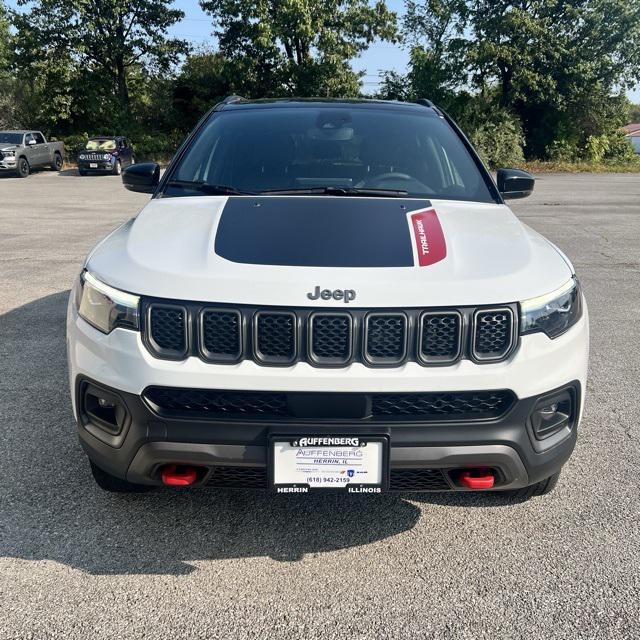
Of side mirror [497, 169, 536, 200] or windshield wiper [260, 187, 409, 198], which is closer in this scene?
windshield wiper [260, 187, 409, 198]

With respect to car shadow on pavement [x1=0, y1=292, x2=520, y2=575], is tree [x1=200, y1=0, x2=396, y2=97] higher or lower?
A: higher

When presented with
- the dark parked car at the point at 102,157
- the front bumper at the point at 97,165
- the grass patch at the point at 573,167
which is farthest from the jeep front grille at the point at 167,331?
the grass patch at the point at 573,167

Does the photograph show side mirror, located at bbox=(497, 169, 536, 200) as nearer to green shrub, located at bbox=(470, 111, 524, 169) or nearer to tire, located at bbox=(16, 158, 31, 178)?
tire, located at bbox=(16, 158, 31, 178)

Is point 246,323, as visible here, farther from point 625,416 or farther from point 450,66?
point 450,66

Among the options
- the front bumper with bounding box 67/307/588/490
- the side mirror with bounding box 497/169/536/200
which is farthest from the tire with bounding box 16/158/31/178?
the front bumper with bounding box 67/307/588/490

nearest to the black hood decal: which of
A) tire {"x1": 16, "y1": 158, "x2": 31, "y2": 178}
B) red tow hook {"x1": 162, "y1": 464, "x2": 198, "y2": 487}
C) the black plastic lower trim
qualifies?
the black plastic lower trim

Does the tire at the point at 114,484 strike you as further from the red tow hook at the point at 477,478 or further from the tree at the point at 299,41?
the tree at the point at 299,41

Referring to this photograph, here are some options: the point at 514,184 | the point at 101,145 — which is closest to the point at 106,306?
the point at 514,184

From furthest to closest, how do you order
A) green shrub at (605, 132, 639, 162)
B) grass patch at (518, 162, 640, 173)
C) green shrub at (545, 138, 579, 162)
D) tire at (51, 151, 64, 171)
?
green shrub at (605, 132, 639, 162), green shrub at (545, 138, 579, 162), grass patch at (518, 162, 640, 173), tire at (51, 151, 64, 171)

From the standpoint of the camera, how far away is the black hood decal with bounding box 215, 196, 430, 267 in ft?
7.60

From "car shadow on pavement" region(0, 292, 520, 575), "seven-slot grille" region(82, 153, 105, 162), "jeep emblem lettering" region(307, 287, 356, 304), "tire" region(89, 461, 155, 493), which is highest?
"jeep emblem lettering" region(307, 287, 356, 304)

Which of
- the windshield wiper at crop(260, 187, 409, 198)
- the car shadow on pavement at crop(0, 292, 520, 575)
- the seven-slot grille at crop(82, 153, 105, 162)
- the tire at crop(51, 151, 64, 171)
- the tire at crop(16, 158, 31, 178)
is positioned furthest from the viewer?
the tire at crop(51, 151, 64, 171)

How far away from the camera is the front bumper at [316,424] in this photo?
7.00 feet

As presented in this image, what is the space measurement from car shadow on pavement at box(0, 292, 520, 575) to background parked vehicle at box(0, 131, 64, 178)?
24.7 meters
